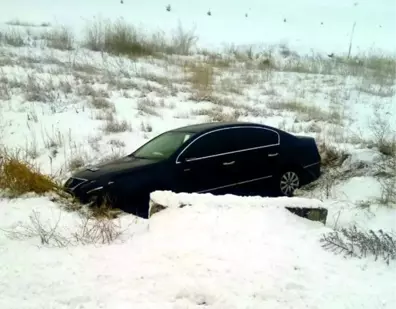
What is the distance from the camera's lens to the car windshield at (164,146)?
8438 mm

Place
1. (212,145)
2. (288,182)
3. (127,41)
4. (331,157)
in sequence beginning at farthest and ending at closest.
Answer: (127,41) < (331,157) < (288,182) < (212,145)

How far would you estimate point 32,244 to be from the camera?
5520 mm

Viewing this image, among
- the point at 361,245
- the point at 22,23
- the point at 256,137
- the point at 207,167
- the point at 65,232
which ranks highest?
the point at 22,23

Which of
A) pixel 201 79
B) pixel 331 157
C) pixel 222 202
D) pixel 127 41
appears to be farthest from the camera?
pixel 127 41

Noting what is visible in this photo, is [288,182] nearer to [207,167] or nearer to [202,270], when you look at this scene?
[207,167]

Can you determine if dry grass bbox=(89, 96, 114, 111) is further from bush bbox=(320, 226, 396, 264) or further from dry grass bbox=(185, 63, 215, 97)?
bush bbox=(320, 226, 396, 264)

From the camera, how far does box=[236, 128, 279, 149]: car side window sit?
9016 mm

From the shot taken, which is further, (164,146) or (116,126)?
(116,126)

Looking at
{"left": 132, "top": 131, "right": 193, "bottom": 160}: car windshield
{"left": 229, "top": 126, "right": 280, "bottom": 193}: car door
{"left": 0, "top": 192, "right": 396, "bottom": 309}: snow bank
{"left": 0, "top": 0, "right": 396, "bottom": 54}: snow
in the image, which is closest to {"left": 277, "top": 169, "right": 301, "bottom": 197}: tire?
{"left": 229, "top": 126, "right": 280, "bottom": 193}: car door

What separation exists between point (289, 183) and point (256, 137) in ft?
3.58

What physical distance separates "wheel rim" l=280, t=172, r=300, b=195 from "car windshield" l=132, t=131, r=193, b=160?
2.04 metres

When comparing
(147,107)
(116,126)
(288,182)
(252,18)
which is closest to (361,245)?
(288,182)

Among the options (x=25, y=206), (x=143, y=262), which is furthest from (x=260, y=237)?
(x=25, y=206)

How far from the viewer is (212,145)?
340 inches
